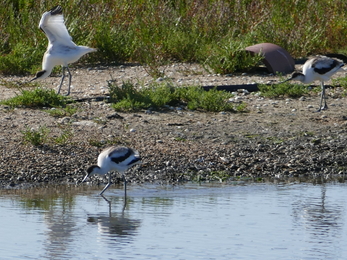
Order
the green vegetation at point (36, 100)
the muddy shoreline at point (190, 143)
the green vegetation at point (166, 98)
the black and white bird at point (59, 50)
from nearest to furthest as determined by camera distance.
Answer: the muddy shoreline at point (190, 143) → the green vegetation at point (36, 100) → the green vegetation at point (166, 98) → the black and white bird at point (59, 50)

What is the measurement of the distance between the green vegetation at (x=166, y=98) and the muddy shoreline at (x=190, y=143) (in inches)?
5.4

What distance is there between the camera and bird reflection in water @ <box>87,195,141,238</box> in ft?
20.3

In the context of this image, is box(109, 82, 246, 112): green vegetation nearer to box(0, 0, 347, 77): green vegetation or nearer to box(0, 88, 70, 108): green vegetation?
box(0, 88, 70, 108): green vegetation

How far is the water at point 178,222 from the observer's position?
5672 mm

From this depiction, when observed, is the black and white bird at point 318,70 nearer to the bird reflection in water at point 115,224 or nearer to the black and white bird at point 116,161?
the black and white bird at point 116,161

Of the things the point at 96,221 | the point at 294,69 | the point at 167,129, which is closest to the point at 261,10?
the point at 294,69

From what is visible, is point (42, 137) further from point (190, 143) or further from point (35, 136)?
point (190, 143)

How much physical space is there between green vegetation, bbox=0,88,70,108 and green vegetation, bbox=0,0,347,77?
256 cm

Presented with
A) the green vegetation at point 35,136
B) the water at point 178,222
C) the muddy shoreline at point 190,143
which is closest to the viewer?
the water at point 178,222

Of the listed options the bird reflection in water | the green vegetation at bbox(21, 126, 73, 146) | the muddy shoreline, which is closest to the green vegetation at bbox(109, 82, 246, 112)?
the muddy shoreline

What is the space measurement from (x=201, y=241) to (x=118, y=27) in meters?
9.10

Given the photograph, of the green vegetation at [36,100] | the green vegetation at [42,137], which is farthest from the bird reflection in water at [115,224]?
the green vegetation at [36,100]

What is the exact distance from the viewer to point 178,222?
6410 mm

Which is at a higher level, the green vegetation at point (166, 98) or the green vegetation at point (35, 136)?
the green vegetation at point (166, 98)
